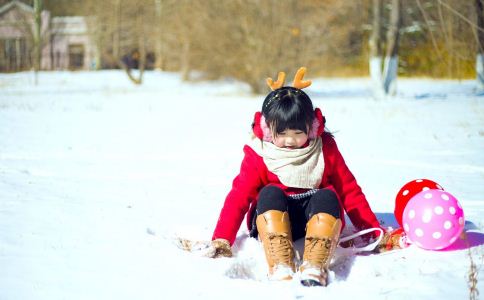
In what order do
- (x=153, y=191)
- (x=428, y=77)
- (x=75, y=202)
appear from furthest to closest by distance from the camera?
(x=428, y=77)
(x=153, y=191)
(x=75, y=202)

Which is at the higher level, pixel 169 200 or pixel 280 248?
pixel 280 248

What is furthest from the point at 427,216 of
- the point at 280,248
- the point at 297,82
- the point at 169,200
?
the point at 169,200

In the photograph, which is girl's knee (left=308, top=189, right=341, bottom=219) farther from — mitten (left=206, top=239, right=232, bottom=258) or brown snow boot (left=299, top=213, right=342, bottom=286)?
mitten (left=206, top=239, right=232, bottom=258)

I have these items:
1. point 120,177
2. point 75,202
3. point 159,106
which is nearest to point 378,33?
point 159,106

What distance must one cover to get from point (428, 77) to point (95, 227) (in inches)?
1187

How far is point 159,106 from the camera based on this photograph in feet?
49.5

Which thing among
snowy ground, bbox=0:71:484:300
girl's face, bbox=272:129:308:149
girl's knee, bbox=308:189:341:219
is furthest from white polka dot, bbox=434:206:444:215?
girl's face, bbox=272:129:308:149

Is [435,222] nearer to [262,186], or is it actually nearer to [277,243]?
[277,243]

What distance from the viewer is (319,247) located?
9.42ft

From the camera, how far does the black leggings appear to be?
3.05 meters

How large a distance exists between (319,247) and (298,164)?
56 cm

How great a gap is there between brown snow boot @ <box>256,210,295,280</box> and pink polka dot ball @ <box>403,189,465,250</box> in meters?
0.74

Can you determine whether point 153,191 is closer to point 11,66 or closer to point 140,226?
point 140,226

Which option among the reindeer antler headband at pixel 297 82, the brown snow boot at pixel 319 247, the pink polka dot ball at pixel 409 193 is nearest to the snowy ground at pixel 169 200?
the brown snow boot at pixel 319 247
